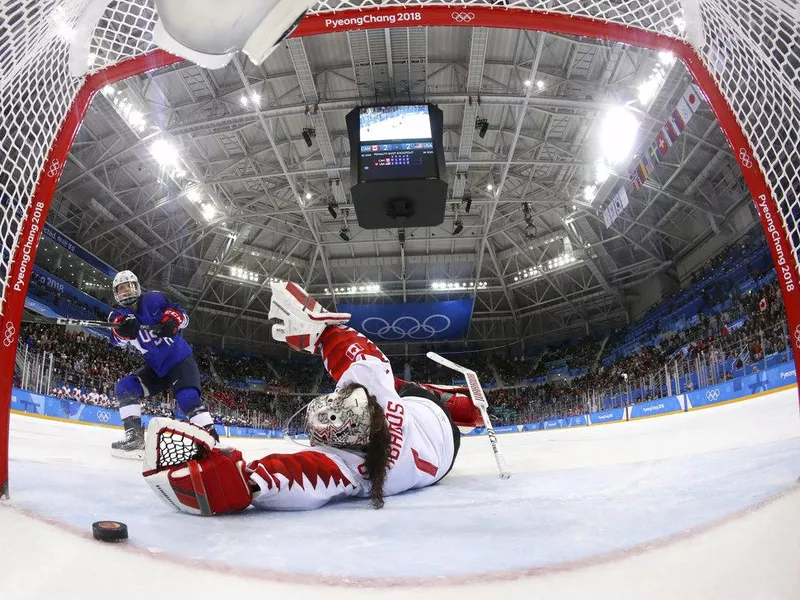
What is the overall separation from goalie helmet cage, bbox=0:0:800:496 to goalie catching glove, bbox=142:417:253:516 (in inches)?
16.6

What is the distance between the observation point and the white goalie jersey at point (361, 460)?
160 centimetres

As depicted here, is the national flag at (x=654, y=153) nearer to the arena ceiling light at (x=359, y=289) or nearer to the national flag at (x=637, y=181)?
the national flag at (x=637, y=181)

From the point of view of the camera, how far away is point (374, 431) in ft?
5.58

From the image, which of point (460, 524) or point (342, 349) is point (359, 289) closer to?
point (342, 349)

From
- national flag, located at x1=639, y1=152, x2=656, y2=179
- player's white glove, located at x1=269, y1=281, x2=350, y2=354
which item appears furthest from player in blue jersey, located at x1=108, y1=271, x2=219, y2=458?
national flag, located at x1=639, y1=152, x2=656, y2=179

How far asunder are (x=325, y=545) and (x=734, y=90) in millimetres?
→ 1921

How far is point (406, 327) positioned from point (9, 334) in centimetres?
1797

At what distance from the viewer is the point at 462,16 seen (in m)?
2.01

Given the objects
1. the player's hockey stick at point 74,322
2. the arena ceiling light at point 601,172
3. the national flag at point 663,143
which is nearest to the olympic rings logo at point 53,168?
the player's hockey stick at point 74,322

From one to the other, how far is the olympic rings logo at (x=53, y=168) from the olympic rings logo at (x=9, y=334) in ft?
1.76

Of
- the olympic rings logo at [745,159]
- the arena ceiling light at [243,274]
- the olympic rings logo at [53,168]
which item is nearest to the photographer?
the olympic rings logo at [745,159]

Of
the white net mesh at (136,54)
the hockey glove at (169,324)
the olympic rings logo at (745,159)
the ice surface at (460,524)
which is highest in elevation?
the white net mesh at (136,54)

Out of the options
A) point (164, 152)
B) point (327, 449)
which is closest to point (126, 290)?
point (327, 449)

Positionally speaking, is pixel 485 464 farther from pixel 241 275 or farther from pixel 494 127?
pixel 241 275
